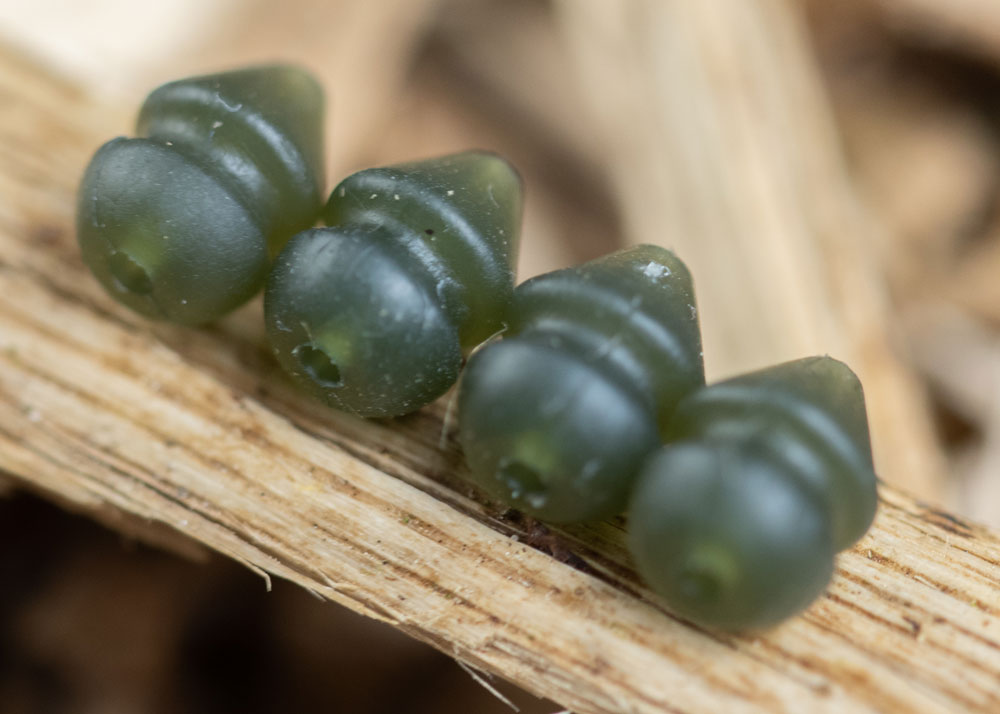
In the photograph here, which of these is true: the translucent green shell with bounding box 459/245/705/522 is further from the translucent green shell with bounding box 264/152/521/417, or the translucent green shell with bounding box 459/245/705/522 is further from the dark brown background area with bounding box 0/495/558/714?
the dark brown background area with bounding box 0/495/558/714

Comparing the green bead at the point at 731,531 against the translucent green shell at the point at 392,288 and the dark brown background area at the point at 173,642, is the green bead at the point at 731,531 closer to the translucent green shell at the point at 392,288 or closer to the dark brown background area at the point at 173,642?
the translucent green shell at the point at 392,288

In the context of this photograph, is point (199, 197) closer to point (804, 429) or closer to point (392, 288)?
point (392, 288)

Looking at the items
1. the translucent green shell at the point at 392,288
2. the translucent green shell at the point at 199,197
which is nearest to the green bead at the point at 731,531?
the translucent green shell at the point at 392,288

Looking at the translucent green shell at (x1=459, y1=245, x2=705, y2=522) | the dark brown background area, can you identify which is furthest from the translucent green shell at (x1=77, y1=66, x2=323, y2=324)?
the dark brown background area

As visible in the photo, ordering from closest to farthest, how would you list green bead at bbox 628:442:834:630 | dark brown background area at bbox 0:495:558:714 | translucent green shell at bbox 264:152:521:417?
green bead at bbox 628:442:834:630 < translucent green shell at bbox 264:152:521:417 < dark brown background area at bbox 0:495:558:714

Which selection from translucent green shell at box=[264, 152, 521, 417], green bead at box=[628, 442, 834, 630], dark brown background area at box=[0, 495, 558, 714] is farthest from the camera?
dark brown background area at box=[0, 495, 558, 714]

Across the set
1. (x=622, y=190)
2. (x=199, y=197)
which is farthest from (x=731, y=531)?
(x=622, y=190)
